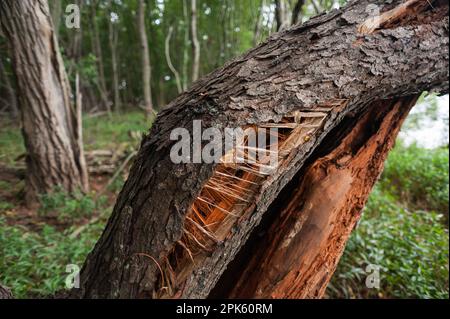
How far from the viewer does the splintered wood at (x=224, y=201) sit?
3.08 feet

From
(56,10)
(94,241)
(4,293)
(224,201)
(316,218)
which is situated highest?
(56,10)

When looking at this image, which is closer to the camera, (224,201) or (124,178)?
(224,201)

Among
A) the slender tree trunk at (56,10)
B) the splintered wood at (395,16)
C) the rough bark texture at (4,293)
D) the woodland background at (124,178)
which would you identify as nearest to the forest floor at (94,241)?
the woodland background at (124,178)

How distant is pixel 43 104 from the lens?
8.09 feet

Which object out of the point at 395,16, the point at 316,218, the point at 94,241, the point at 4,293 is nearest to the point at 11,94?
the point at 94,241

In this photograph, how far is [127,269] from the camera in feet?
3.03

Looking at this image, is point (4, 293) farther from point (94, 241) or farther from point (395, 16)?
point (395, 16)

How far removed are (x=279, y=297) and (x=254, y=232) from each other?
33cm

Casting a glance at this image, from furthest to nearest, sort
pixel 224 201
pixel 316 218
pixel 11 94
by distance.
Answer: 1. pixel 11 94
2. pixel 316 218
3. pixel 224 201

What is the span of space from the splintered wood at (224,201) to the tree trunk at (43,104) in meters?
1.91

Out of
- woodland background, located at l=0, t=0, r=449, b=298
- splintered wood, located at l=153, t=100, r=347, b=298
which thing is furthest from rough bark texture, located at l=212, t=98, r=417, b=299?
woodland background, located at l=0, t=0, r=449, b=298

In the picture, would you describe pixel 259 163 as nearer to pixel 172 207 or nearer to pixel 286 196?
pixel 172 207

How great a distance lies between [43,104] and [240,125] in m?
2.49

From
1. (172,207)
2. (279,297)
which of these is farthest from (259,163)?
(279,297)
